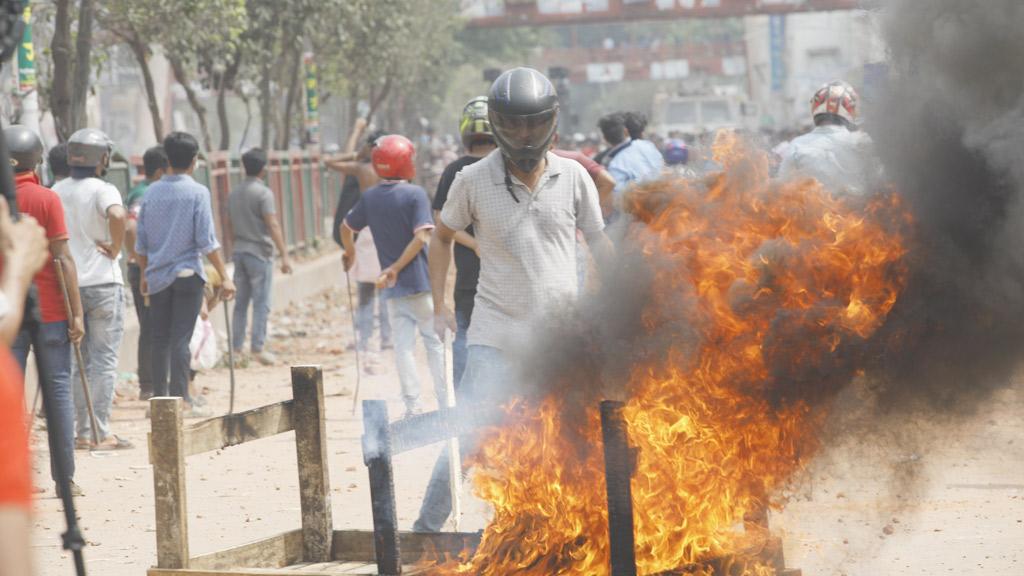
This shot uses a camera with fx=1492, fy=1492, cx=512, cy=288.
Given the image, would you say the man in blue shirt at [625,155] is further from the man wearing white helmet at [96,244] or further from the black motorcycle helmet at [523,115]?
the black motorcycle helmet at [523,115]

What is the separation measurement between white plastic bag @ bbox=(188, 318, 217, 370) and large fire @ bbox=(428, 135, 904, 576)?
7086mm

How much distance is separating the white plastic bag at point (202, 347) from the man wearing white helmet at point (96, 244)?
8.13 feet

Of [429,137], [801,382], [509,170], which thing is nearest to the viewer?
[801,382]

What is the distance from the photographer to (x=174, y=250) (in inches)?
392

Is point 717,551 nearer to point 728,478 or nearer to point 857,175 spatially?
point 728,478

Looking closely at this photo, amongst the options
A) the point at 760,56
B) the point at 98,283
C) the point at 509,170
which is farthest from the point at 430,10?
the point at 760,56

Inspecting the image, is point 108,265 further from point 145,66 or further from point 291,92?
point 291,92

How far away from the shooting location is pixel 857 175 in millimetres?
5328

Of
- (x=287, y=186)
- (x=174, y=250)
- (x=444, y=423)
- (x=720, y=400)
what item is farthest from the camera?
(x=287, y=186)

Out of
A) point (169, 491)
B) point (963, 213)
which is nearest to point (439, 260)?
point (169, 491)

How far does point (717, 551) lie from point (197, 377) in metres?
8.68

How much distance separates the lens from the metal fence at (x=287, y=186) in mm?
17750

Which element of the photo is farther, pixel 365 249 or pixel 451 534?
pixel 365 249

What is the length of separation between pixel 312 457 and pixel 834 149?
139 inches
